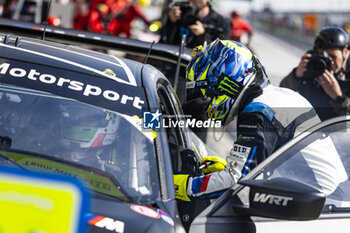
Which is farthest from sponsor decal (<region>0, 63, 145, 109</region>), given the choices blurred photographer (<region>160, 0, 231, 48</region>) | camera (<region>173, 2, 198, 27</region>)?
camera (<region>173, 2, 198, 27</region>)

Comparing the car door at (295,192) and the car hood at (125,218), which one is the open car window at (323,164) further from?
the car hood at (125,218)

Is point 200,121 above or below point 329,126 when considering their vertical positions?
below

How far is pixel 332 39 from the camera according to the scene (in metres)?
5.43

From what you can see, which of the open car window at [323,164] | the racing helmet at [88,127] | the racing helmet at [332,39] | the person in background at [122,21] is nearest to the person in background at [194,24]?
the racing helmet at [332,39]

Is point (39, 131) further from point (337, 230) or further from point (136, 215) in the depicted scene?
point (337, 230)

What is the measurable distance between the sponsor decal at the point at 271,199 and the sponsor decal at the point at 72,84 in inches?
24.4

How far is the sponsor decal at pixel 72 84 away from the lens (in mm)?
2416

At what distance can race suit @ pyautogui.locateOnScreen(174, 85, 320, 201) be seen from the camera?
8.59ft

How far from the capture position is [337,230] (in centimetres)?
237

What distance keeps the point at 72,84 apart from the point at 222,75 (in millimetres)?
888

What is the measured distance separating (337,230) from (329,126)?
17.6 inches

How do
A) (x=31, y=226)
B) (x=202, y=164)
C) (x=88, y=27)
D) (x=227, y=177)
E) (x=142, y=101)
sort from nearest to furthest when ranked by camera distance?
(x=31, y=226) → (x=142, y=101) → (x=227, y=177) → (x=202, y=164) → (x=88, y=27)

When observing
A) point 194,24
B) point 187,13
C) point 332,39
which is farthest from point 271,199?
point 187,13

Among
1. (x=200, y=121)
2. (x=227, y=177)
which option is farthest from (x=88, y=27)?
(x=227, y=177)
